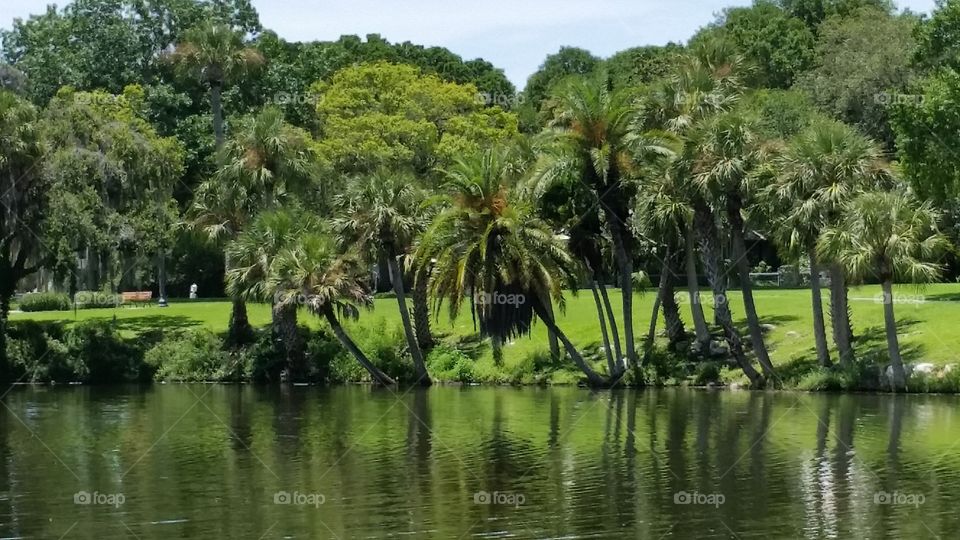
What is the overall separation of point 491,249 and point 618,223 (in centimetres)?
601

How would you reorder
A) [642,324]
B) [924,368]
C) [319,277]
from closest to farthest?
[924,368]
[319,277]
[642,324]

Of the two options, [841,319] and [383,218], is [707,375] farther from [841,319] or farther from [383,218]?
[383,218]

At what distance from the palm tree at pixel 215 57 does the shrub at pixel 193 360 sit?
32.3ft

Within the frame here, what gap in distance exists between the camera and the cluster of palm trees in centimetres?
4719

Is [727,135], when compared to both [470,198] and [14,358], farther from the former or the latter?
[14,358]

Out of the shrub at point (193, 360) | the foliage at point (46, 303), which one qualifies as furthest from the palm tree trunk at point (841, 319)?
the foliage at point (46, 303)

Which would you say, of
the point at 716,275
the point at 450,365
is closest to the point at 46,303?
the point at 450,365

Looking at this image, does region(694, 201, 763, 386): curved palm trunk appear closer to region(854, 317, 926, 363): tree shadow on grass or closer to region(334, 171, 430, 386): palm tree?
region(854, 317, 926, 363): tree shadow on grass

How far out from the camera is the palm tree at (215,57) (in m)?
63.9

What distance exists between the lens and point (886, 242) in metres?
45.5

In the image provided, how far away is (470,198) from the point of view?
47.5 meters

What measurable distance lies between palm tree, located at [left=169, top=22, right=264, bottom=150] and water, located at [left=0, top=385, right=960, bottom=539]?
817 inches

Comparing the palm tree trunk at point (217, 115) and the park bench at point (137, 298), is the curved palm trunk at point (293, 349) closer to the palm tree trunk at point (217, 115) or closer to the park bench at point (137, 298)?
the palm tree trunk at point (217, 115)

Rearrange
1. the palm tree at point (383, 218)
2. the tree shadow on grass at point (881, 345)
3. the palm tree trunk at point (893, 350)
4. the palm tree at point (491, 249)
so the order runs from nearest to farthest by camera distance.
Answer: the palm tree trunk at point (893, 350), the palm tree at point (491, 249), the tree shadow on grass at point (881, 345), the palm tree at point (383, 218)
